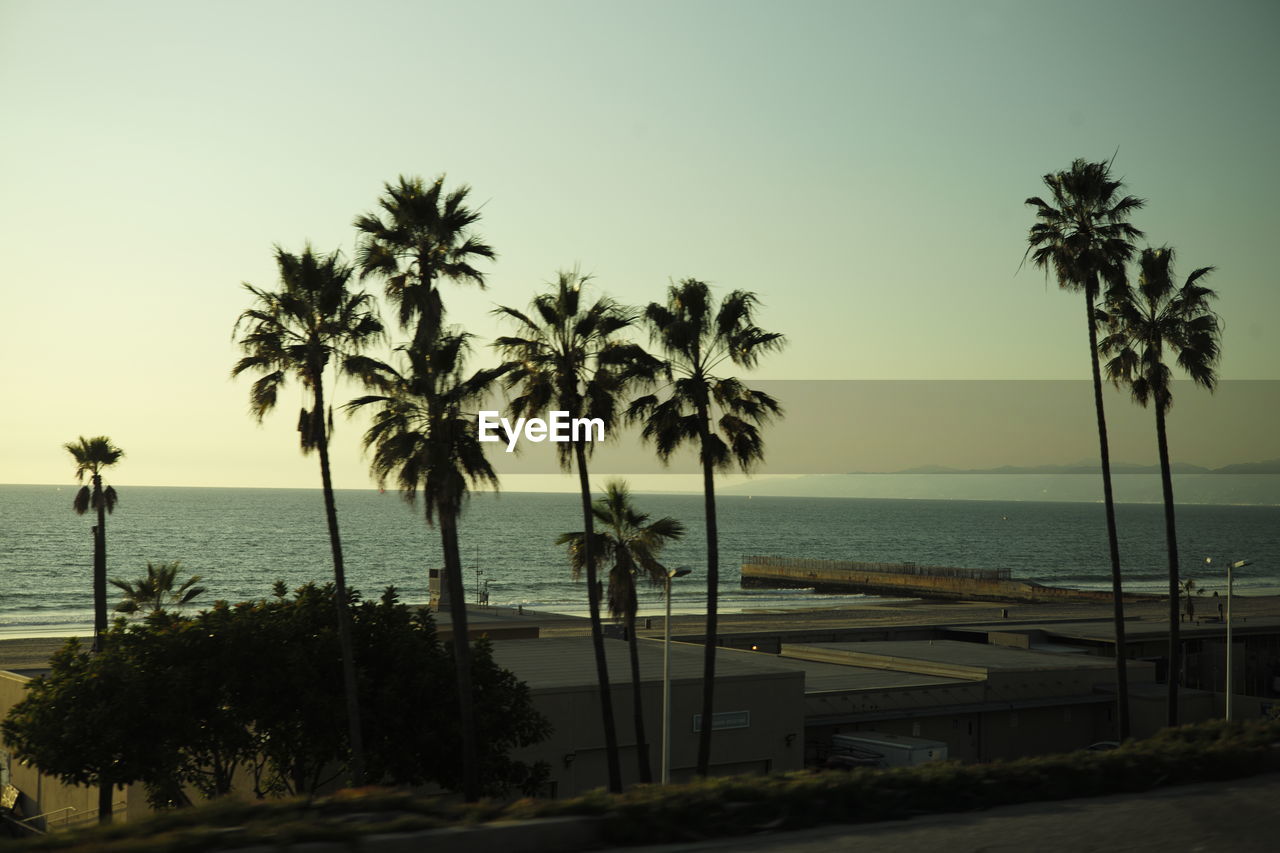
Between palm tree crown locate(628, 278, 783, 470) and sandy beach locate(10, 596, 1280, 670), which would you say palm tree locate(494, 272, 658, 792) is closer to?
palm tree crown locate(628, 278, 783, 470)

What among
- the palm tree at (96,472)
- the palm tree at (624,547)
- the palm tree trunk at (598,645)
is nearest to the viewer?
the palm tree trunk at (598,645)

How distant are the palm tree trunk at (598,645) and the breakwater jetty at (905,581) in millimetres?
101679

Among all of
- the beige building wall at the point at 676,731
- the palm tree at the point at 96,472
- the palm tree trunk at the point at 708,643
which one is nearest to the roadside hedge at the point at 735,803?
the palm tree trunk at the point at 708,643

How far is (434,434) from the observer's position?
25.4 metres

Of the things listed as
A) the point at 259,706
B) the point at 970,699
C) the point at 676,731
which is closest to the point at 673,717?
the point at 676,731

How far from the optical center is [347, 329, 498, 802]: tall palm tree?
25.1 metres

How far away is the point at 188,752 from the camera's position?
23406 millimetres

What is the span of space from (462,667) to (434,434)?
541 cm

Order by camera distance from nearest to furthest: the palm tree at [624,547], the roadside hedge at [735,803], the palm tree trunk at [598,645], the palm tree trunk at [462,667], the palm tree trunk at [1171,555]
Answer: the roadside hedge at [735,803], the palm tree trunk at [462,667], the palm tree trunk at [598,645], the palm tree at [624,547], the palm tree trunk at [1171,555]

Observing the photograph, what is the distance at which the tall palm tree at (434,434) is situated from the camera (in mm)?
25094

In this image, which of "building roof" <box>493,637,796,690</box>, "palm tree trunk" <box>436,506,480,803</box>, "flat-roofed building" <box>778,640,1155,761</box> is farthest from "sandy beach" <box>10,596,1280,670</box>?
"palm tree trunk" <box>436,506,480,803</box>

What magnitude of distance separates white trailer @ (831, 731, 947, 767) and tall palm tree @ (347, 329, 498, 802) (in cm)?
1309

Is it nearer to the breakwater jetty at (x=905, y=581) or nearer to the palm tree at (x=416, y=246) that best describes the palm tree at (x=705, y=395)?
the palm tree at (x=416, y=246)

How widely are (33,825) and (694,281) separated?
2354cm
